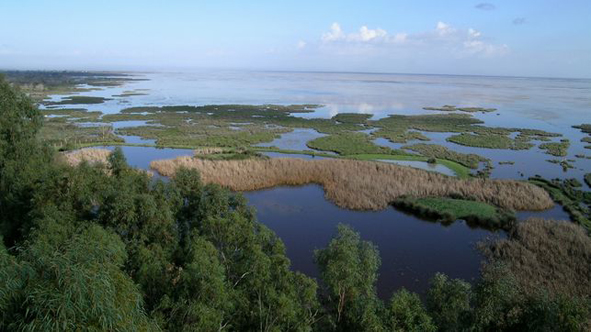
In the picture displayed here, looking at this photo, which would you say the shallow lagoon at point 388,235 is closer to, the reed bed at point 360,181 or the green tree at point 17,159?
the reed bed at point 360,181

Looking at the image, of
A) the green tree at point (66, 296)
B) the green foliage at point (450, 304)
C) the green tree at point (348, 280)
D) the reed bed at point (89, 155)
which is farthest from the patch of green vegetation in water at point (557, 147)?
the green tree at point (66, 296)

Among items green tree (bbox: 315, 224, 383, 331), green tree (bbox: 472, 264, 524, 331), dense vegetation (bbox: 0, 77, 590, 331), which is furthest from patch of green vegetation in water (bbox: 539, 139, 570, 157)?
green tree (bbox: 315, 224, 383, 331)

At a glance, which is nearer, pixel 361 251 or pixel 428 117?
pixel 361 251

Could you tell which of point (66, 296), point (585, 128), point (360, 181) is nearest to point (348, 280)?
point (66, 296)

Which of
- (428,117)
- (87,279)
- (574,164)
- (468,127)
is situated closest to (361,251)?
(87,279)

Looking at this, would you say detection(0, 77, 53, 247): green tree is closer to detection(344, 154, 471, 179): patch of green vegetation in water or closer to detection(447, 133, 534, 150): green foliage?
detection(344, 154, 471, 179): patch of green vegetation in water

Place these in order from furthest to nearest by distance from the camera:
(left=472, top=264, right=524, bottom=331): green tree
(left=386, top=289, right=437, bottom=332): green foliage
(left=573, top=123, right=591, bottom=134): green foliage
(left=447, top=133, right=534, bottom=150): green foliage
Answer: (left=573, top=123, right=591, bottom=134): green foliage → (left=447, top=133, right=534, bottom=150): green foliage → (left=472, top=264, right=524, bottom=331): green tree → (left=386, top=289, right=437, bottom=332): green foliage

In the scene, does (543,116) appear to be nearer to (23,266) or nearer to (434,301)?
(434,301)
